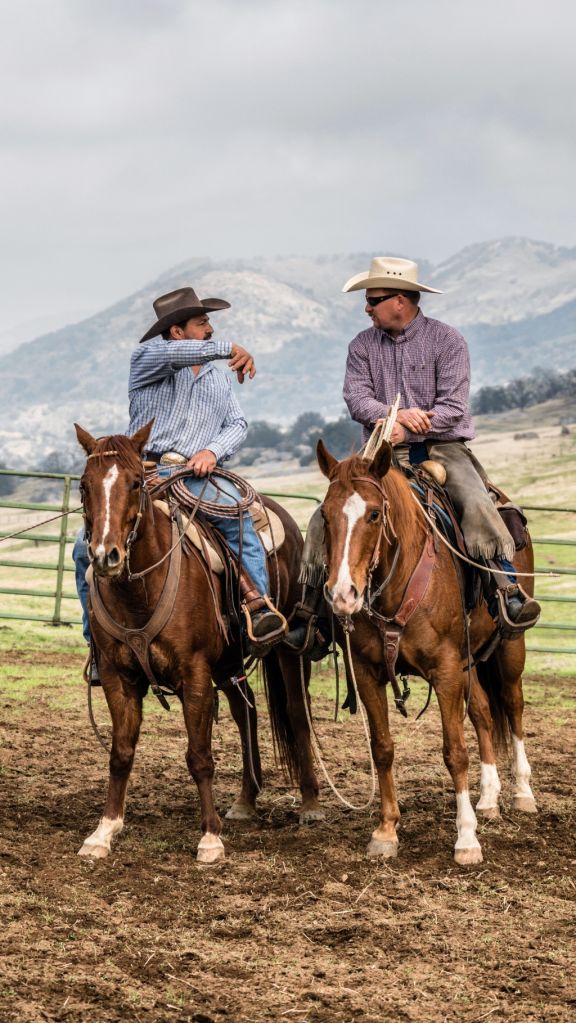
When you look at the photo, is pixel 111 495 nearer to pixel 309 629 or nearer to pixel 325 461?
pixel 325 461

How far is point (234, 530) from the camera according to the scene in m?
5.89

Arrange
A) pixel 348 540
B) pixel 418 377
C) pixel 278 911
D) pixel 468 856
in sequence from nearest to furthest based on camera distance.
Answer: pixel 278 911
pixel 348 540
pixel 468 856
pixel 418 377

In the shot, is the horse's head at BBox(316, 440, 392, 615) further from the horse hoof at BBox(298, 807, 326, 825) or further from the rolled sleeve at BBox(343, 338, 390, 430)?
the horse hoof at BBox(298, 807, 326, 825)

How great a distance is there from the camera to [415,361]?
6051 millimetres

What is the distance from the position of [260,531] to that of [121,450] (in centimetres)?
135

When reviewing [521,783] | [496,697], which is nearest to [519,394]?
[496,697]

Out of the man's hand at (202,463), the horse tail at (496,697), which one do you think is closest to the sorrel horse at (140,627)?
the man's hand at (202,463)

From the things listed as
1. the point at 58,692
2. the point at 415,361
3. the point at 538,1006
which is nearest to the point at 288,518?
the point at 415,361

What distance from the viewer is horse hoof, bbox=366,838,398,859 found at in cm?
536

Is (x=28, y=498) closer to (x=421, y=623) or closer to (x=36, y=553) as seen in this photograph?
(x=36, y=553)

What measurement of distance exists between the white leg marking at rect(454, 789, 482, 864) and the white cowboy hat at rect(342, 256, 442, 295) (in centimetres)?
262

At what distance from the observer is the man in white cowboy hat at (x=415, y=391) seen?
19.4ft

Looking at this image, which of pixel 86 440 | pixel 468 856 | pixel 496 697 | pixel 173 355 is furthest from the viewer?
pixel 496 697

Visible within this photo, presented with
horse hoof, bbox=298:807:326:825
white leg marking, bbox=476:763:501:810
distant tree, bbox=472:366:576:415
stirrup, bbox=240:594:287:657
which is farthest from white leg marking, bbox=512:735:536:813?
distant tree, bbox=472:366:576:415
